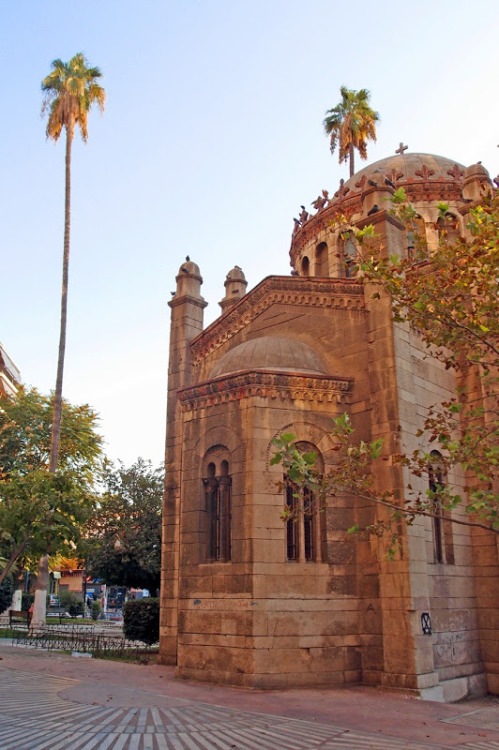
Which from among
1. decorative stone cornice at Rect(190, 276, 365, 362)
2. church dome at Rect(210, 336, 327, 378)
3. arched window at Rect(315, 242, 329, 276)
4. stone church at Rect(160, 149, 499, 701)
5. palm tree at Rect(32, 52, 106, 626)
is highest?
palm tree at Rect(32, 52, 106, 626)

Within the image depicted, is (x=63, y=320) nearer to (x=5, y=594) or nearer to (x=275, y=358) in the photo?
(x=5, y=594)

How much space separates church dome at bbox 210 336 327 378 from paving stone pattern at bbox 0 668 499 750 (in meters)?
7.54

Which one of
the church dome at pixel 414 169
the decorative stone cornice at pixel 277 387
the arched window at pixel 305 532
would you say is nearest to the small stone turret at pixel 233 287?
the church dome at pixel 414 169

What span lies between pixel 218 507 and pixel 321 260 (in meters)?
11.6

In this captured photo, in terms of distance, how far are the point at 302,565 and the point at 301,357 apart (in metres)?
4.89

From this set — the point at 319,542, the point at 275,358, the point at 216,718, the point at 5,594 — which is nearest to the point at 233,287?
the point at 275,358

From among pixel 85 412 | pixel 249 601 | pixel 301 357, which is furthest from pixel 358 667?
pixel 85 412

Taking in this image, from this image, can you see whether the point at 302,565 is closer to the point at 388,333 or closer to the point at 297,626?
the point at 297,626

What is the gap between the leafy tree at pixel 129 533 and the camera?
27422mm

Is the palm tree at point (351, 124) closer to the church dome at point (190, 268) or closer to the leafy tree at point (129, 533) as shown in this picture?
the church dome at point (190, 268)

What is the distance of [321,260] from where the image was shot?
23469mm

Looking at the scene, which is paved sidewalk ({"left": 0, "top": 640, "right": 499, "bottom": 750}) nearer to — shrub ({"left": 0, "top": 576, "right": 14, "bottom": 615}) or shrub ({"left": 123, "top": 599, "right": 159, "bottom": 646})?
shrub ({"left": 123, "top": 599, "right": 159, "bottom": 646})

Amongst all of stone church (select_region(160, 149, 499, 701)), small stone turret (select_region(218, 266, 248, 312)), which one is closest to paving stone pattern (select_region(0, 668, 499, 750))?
stone church (select_region(160, 149, 499, 701))

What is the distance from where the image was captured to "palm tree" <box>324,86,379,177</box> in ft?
108
